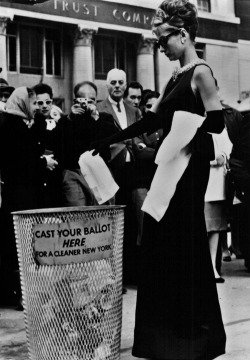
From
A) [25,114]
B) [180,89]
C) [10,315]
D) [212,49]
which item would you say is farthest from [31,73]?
[180,89]

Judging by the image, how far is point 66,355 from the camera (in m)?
2.81

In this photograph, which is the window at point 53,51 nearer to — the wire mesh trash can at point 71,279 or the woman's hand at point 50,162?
the woman's hand at point 50,162

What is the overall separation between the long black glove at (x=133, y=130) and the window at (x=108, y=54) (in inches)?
205

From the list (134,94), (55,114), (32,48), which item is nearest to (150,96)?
(134,94)

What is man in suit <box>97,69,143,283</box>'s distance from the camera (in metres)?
5.22

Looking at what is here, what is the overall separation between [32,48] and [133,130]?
26.3 feet

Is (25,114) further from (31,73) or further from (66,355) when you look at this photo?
(31,73)

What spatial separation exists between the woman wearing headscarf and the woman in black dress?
1623mm

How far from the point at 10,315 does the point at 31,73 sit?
21.5 ft

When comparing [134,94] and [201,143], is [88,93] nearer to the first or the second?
[134,94]

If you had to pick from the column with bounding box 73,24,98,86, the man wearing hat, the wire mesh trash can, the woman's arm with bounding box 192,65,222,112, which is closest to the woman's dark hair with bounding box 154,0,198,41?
the woman's arm with bounding box 192,65,222,112

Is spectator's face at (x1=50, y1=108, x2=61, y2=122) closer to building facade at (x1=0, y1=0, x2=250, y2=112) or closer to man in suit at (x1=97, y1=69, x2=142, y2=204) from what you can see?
building facade at (x1=0, y1=0, x2=250, y2=112)

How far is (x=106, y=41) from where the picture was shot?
8266 millimetres

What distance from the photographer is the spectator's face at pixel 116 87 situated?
5.40 m
